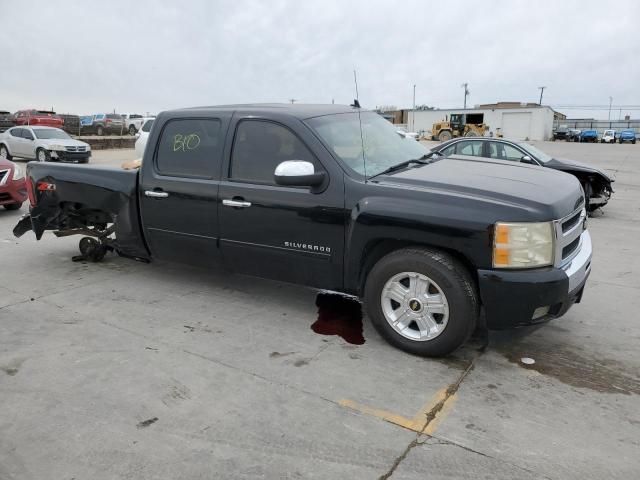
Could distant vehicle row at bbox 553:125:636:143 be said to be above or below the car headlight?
above

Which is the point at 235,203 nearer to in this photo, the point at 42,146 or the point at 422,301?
the point at 422,301

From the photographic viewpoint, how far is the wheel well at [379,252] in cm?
362

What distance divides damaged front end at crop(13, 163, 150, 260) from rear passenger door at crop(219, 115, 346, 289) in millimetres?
1232

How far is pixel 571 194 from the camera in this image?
3.81 m

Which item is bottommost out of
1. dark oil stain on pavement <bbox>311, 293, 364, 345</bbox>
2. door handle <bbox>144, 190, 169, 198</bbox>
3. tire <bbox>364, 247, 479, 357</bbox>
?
dark oil stain on pavement <bbox>311, 293, 364, 345</bbox>

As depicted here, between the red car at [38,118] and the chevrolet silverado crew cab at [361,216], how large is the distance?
30.4 meters

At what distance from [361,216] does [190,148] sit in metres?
1.87

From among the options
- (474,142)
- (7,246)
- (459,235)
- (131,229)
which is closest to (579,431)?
(459,235)

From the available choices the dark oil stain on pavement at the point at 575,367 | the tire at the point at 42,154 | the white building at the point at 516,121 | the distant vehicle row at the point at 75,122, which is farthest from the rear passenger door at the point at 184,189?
the white building at the point at 516,121

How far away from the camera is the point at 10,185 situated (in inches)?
370

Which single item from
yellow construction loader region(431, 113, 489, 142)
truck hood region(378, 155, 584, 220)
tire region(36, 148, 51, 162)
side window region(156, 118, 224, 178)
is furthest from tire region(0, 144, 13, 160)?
yellow construction loader region(431, 113, 489, 142)

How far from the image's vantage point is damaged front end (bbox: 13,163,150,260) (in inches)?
205

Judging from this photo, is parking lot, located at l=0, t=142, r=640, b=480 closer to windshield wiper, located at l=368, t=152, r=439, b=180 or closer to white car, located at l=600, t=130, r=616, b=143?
windshield wiper, located at l=368, t=152, r=439, b=180

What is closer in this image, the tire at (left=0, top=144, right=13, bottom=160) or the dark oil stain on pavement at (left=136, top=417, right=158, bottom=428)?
the dark oil stain on pavement at (left=136, top=417, right=158, bottom=428)
